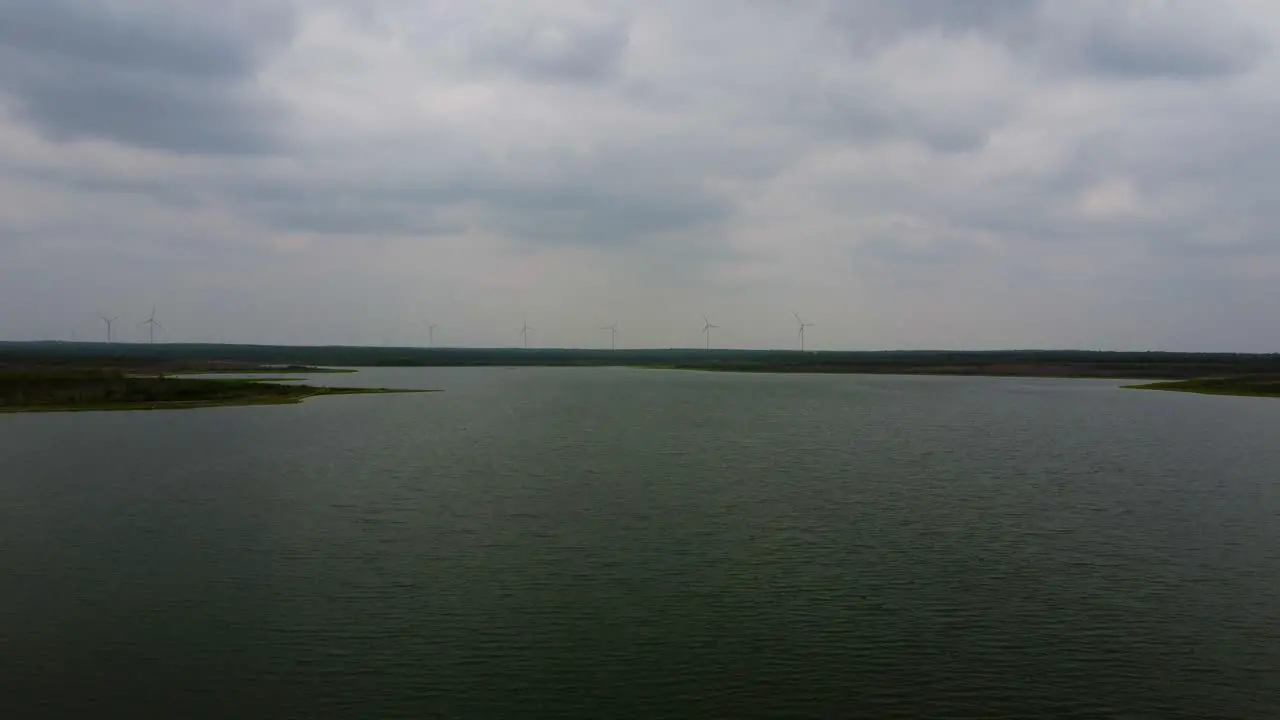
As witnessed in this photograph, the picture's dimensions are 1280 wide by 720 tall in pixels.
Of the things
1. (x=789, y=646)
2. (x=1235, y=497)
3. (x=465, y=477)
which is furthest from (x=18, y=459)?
(x=1235, y=497)

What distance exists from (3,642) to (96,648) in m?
2.41

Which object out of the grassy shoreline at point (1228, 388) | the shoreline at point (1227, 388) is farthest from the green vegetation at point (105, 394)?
the grassy shoreline at point (1228, 388)

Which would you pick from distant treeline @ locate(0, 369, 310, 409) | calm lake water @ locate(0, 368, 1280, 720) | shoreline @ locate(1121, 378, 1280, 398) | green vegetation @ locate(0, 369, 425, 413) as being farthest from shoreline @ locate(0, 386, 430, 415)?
shoreline @ locate(1121, 378, 1280, 398)

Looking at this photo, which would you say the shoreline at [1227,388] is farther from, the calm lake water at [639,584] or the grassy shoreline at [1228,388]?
the calm lake water at [639,584]

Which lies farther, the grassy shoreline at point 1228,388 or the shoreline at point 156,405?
the grassy shoreline at point 1228,388

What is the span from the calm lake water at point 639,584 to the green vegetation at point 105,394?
38.0m

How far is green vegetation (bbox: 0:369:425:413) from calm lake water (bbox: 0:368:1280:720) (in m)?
38.0

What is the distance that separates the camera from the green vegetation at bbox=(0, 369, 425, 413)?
9262 centimetres

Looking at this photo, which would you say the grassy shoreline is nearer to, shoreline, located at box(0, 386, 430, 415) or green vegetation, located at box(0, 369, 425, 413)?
shoreline, located at box(0, 386, 430, 415)

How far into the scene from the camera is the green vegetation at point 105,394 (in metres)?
92.6

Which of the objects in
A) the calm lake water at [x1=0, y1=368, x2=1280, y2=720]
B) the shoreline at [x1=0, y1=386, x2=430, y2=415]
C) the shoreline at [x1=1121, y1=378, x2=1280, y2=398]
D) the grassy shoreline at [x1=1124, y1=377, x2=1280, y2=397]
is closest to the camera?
the calm lake water at [x1=0, y1=368, x2=1280, y2=720]

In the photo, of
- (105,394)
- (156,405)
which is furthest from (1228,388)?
(105,394)

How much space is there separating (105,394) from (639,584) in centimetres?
8958

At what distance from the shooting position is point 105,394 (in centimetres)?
9656
